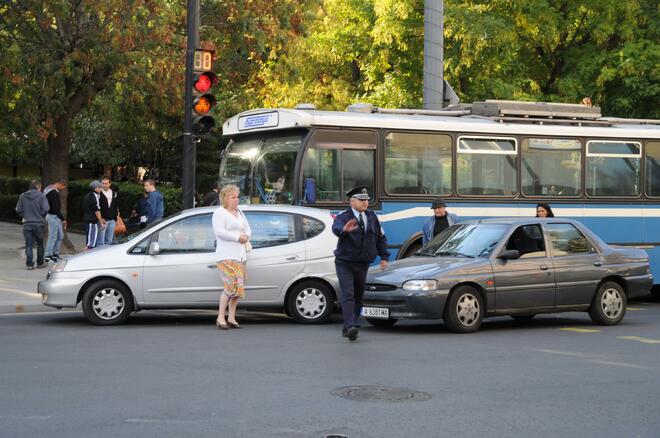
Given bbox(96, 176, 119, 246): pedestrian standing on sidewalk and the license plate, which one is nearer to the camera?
the license plate

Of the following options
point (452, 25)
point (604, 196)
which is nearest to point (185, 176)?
point (604, 196)

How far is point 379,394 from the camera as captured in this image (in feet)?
28.7

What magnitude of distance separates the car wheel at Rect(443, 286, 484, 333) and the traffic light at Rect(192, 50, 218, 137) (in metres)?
5.23

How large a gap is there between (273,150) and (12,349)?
6.64 meters

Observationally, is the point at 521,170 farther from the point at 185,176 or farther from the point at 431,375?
the point at 431,375

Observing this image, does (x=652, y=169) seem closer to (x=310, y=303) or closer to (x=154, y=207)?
(x=310, y=303)

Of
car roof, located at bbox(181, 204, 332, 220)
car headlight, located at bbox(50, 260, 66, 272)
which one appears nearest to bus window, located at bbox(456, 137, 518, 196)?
car roof, located at bbox(181, 204, 332, 220)

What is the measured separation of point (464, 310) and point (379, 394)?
4.56 meters

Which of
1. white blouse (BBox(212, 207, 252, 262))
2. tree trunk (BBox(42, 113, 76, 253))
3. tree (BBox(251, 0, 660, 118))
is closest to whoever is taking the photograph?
white blouse (BBox(212, 207, 252, 262))

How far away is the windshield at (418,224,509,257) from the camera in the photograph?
45.1 ft

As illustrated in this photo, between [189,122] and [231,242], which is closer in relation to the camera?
[231,242]

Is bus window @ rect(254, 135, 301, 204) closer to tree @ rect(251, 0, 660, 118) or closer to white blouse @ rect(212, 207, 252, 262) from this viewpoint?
white blouse @ rect(212, 207, 252, 262)

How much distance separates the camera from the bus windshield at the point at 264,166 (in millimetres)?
16672

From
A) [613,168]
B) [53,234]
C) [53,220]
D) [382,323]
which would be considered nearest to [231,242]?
[382,323]
